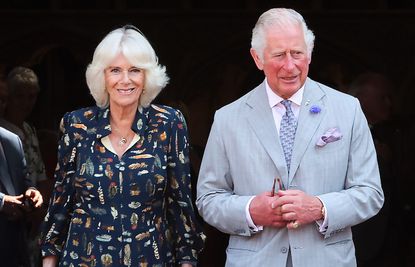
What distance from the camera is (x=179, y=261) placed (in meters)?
4.50

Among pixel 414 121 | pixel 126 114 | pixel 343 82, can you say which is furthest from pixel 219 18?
pixel 126 114

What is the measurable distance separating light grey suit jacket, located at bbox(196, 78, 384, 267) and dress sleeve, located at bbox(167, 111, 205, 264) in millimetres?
127

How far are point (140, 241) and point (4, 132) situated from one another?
60.9 inches

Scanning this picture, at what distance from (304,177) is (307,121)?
0.23 m

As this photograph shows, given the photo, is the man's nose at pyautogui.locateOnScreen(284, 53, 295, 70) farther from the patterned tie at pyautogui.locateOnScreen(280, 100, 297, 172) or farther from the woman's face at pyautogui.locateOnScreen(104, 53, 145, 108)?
the woman's face at pyautogui.locateOnScreen(104, 53, 145, 108)

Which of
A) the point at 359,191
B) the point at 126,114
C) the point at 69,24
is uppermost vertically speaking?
the point at 69,24

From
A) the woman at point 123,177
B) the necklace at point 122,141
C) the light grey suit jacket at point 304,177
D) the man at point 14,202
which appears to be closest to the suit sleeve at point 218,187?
the light grey suit jacket at point 304,177

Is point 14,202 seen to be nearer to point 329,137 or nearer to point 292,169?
point 292,169

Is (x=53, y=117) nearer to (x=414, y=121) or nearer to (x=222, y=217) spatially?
(x=414, y=121)

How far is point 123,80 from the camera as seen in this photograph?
172 inches

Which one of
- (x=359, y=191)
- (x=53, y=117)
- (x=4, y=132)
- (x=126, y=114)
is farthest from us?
(x=53, y=117)

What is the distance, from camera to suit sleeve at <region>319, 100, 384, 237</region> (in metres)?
4.16

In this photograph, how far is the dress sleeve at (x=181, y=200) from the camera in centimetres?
445

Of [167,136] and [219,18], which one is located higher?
[219,18]
